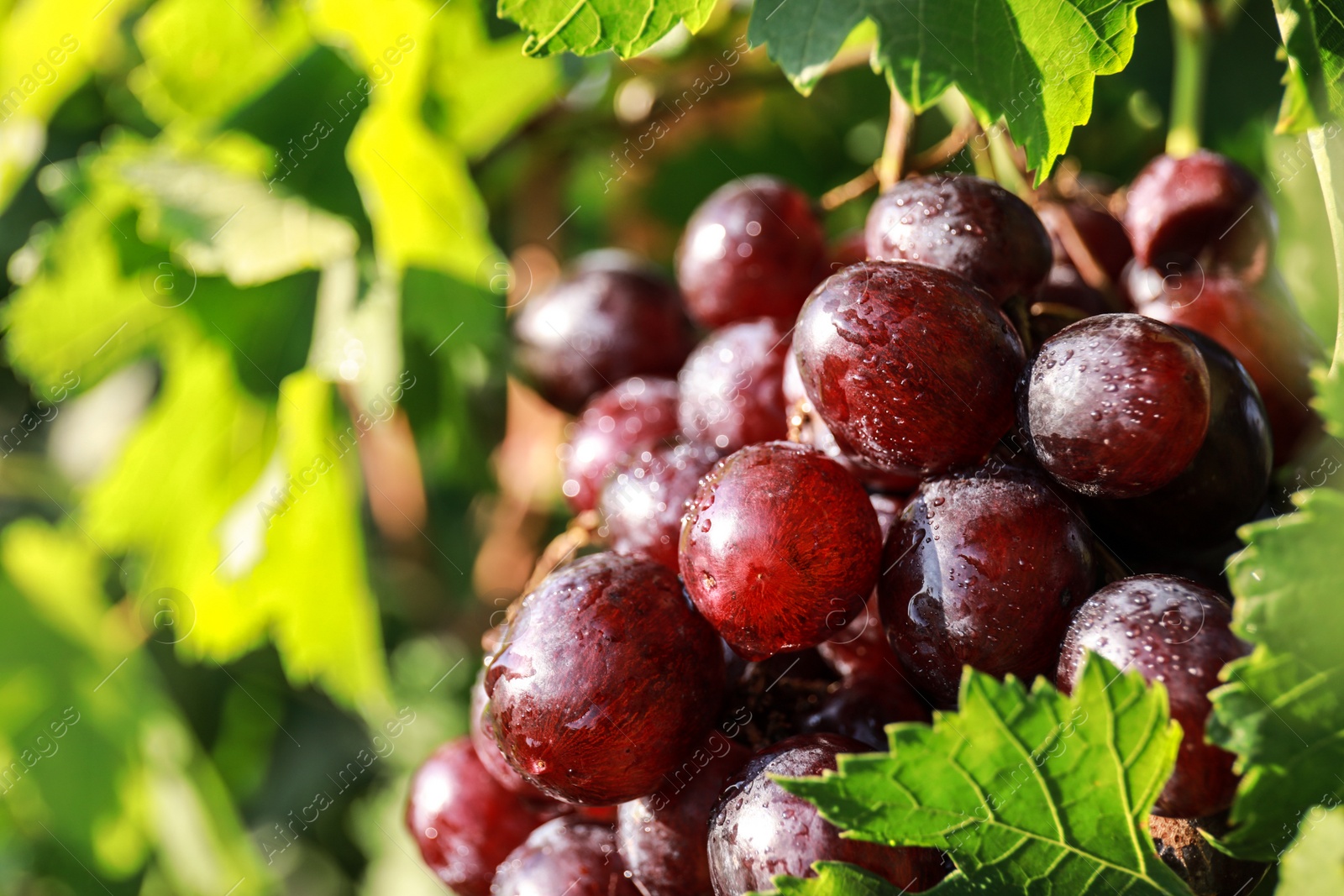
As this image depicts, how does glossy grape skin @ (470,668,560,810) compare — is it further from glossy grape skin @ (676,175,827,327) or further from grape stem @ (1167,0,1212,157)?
grape stem @ (1167,0,1212,157)

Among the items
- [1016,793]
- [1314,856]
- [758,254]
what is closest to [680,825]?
[1016,793]

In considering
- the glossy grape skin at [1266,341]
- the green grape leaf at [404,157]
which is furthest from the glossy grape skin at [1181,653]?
the green grape leaf at [404,157]

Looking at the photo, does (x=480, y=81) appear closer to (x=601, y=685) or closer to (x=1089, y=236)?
(x=1089, y=236)

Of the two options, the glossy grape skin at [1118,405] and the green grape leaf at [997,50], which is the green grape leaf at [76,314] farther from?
the glossy grape skin at [1118,405]

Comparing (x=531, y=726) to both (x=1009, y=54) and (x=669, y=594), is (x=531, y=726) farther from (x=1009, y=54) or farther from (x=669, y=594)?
(x=1009, y=54)

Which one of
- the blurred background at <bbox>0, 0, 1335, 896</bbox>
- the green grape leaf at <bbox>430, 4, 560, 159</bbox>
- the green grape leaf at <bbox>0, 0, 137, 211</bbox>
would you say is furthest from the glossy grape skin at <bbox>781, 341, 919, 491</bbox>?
the green grape leaf at <bbox>0, 0, 137, 211</bbox>

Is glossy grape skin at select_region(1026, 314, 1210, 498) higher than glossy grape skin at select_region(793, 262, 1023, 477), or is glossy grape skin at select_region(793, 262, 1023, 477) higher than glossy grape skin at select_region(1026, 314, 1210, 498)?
glossy grape skin at select_region(793, 262, 1023, 477)
